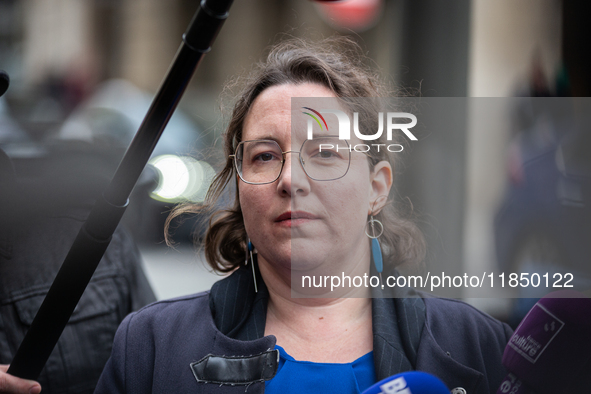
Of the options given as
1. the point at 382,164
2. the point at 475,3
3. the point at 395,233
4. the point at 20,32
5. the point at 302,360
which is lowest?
the point at 302,360

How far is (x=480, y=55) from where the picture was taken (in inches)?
95.0

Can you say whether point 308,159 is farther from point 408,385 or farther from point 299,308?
point 408,385

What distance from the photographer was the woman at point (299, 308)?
1.18 metres

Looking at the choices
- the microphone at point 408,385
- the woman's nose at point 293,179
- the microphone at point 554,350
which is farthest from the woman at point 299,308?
the microphone at point 408,385

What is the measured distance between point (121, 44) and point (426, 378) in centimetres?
566

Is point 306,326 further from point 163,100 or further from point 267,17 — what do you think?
point 267,17

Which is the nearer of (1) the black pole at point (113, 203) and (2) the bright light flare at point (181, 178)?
(1) the black pole at point (113, 203)

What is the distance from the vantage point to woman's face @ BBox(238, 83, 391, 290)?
1176 mm

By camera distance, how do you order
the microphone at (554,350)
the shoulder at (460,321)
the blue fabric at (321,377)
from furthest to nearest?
the shoulder at (460,321)
the blue fabric at (321,377)
the microphone at (554,350)

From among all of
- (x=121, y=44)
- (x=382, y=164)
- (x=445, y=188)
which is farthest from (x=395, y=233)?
(x=121, y=44)

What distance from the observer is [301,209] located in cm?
117

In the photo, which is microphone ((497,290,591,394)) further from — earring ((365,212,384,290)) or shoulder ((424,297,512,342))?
earring ((365,212,384,290))

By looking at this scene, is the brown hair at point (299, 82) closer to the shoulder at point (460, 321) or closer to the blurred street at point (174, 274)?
the shoulder at point (460, 321)

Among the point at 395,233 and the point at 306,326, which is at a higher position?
the point at 395,233
